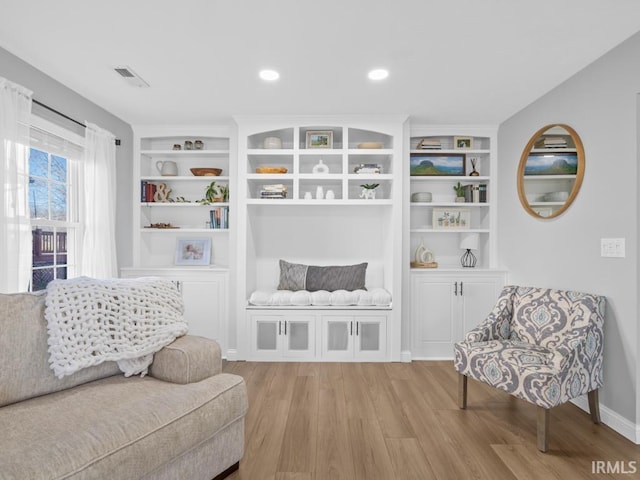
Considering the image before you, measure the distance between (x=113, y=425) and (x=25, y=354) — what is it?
2.14 feet

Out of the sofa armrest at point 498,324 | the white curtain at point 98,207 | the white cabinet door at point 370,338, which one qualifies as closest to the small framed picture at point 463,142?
the sofa armrest at point 498,324

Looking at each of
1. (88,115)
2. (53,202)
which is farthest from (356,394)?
(88,115)

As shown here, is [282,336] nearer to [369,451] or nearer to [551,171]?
[369,451]

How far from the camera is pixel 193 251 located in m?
4.15

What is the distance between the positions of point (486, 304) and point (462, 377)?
4.40ft

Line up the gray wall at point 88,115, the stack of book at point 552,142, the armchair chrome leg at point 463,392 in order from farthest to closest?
the stack of book at point 552,142 → the armchair chrome leg at point 463,392 → the gray wall at point 88,115

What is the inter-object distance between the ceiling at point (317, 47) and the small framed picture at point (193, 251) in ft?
4.88

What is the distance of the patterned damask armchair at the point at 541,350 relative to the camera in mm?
2145

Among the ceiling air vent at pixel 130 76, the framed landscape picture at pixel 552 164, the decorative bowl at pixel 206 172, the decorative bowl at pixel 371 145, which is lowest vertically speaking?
the framed landscape picture at pixel 552 164

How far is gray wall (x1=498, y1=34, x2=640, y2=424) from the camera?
2289 mm

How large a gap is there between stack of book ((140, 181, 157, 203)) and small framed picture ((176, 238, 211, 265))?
560 mm

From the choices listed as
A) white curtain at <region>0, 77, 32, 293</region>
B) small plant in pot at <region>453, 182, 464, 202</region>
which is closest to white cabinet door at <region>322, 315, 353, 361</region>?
small plant in pot at <region>453, 182, 464, 202</region>

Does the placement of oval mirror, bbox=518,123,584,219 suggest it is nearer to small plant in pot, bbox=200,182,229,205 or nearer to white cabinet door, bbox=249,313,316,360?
white cabinet door, bbox=249,313,316,360

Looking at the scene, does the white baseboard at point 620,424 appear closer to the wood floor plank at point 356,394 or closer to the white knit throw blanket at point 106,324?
the wood floor plank at point 356,394
